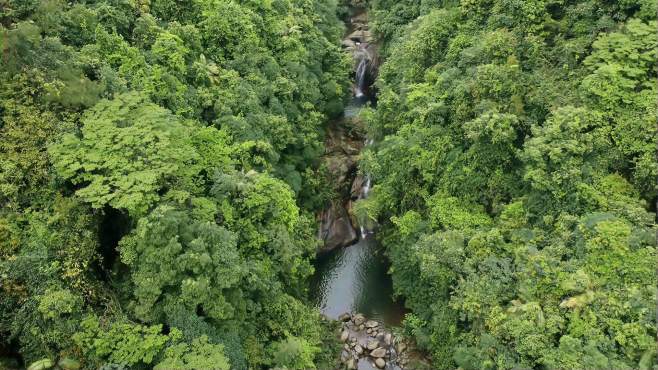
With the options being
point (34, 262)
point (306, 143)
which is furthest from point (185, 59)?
point (34, 262)

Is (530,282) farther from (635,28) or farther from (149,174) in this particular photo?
(149,174)

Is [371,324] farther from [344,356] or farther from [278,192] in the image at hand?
[278,192]

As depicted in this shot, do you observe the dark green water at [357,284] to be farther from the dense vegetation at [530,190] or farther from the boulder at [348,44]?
the boulder at [348,44]

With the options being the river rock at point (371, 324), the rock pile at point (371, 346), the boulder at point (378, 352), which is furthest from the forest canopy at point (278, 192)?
the river rock at point (371, 324)

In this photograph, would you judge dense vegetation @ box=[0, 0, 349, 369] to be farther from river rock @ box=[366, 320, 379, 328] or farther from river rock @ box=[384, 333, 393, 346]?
river rock @ box=[384, 333, 393, 346]

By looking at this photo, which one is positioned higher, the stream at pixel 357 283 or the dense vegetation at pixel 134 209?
the dense vegetation at pixel 134 209

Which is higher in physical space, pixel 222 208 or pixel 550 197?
pixel 222 208

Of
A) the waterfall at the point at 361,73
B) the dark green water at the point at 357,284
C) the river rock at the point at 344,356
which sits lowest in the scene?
the dark green water at the point at 357,284
